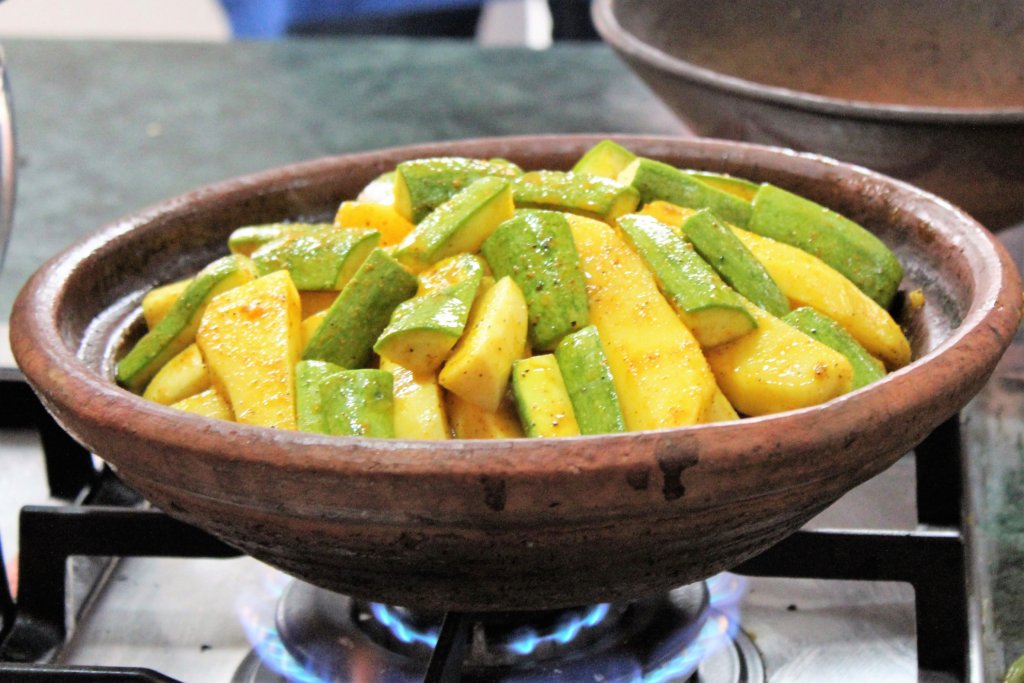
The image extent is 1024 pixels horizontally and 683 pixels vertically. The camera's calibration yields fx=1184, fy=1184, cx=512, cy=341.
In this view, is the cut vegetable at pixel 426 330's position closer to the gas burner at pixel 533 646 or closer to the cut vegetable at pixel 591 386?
the cut vegetable at pixel 591 386

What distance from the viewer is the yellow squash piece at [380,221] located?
1.11m

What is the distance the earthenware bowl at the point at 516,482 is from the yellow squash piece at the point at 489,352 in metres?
0.14

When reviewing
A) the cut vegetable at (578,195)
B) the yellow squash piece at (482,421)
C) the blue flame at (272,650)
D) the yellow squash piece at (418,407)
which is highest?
the cut vegetable at (578,195)

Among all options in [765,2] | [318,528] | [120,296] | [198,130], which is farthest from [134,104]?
[318,528]

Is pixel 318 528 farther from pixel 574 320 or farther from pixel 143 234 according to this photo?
pixel 143 234

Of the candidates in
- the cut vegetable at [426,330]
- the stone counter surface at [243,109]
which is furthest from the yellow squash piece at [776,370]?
the stone counter surface at [243,109]

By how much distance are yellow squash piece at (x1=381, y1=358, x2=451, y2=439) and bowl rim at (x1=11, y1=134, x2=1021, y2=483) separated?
11 centimetres

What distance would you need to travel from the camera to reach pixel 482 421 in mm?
875

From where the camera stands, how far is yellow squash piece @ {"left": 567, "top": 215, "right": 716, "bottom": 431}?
85 cm

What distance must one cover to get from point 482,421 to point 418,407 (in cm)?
5

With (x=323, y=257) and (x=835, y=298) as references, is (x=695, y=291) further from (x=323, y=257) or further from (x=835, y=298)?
(x=323, y=257)

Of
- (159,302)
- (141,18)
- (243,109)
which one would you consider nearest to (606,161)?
(159,302)

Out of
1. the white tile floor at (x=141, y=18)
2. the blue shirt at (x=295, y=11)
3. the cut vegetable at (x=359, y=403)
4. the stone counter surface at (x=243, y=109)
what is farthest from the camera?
the white tile floor at (x=141, y=18)

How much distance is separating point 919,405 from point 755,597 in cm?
43
